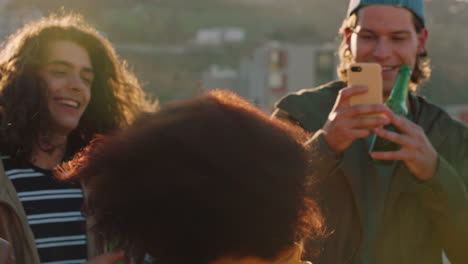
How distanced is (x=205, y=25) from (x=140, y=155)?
8962 cm

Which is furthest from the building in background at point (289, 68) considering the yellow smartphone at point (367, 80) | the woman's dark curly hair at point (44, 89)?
the yellow smartphone at point (367, 80)

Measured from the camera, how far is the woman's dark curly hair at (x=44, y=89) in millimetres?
2504

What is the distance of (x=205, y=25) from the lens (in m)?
89.2

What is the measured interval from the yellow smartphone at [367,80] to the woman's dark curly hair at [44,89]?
1.17m

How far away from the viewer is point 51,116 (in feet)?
8.40

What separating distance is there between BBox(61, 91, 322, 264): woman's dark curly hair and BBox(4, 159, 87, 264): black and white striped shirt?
46.0 inches

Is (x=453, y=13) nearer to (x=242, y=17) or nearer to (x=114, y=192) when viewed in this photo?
(x=242, y=17)

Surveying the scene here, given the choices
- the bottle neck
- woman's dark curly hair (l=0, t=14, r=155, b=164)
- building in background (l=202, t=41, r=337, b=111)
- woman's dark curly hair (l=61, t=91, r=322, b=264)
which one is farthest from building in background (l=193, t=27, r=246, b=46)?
woman's dark curly hair (l=61, t=91, r=322, b=264)

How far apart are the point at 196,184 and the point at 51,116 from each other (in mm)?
1651

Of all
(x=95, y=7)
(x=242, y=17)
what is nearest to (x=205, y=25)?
(x=242, y=17)

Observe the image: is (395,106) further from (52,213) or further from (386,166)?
(52,213)

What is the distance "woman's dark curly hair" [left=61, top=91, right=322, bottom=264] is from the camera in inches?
42.6

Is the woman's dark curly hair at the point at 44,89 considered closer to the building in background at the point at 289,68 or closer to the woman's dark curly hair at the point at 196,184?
the woman's dark curly hair at the point at 196,184

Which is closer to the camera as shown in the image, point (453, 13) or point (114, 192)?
point (114, 192)
